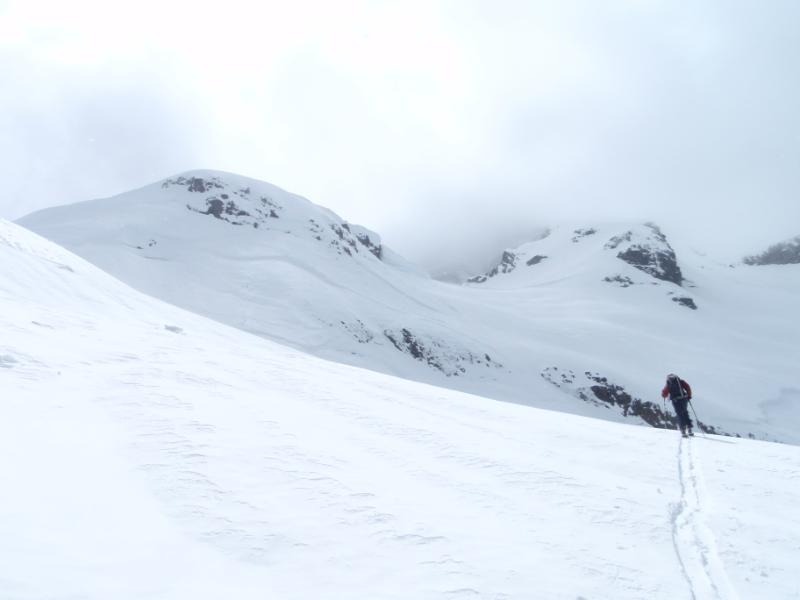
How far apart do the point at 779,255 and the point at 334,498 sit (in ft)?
725

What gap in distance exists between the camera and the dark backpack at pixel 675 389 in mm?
15492

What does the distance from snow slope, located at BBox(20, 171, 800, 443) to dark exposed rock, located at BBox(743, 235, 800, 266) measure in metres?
107

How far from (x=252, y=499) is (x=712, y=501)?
6320mm

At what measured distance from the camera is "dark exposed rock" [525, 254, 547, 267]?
454 ft

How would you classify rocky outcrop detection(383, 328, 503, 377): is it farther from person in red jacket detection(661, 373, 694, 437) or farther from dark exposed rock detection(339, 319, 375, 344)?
person in red jacket detection(661, 373, 694, 437)

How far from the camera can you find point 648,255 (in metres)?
119

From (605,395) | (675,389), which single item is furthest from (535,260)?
(675,389)

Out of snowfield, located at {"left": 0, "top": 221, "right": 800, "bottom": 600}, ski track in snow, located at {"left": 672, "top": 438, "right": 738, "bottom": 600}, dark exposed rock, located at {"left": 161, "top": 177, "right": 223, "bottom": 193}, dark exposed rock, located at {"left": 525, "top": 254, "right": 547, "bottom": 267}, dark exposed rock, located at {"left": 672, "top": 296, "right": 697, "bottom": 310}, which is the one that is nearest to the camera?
snowfield, located at {"left": 0, "top": 221, "right": 800, "bottom": 600}

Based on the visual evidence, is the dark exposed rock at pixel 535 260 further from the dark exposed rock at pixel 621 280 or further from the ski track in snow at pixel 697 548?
the ski track in snow at pixel 697 548

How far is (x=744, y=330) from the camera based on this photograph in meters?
92.7

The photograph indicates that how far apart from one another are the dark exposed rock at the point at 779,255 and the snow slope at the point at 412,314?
10694 cm

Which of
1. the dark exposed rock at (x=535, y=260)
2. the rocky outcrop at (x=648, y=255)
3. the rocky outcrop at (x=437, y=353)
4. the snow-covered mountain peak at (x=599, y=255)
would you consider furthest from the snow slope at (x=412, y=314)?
the dark exposed rock at (x=535, y=260)

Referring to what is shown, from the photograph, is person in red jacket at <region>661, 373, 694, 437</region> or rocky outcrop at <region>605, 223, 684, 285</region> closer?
person in red jacket at <region>661, 373, 694, 437</region>

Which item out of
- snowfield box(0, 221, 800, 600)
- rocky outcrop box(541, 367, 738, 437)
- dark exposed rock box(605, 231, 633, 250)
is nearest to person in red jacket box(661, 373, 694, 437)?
snowfield box(0, 221, 800, 600)
